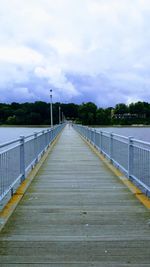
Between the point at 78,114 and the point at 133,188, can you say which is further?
the point at 78,114

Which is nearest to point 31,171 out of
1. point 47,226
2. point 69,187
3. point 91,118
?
point 69,187

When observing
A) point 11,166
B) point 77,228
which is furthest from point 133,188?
→ point 77,228

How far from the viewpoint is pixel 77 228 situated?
5941mm

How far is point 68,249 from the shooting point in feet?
16.5

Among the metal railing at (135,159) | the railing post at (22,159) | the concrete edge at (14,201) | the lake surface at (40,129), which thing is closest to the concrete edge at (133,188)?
the metal railing at (135,159)

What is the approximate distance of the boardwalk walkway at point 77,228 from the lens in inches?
187

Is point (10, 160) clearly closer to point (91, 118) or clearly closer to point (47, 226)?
point (47, 226)

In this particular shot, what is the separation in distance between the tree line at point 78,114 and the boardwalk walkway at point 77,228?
420 feet

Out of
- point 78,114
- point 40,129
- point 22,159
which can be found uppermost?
point 78,114

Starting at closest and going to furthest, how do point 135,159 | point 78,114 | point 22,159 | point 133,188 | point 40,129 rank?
point 133,188 → point 135,159 → point 22,159 → point 40,129 → point 78,114

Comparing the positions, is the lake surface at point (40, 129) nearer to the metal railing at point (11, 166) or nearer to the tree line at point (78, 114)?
the tree line at point (78, 114)

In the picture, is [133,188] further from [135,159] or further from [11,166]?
[11,166]

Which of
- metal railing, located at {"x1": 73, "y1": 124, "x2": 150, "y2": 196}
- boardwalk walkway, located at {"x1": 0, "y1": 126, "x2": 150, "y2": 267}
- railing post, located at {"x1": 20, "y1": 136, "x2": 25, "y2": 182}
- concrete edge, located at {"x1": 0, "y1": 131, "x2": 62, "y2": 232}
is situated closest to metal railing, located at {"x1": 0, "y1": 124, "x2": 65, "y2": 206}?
railing post, located at {"x1": 20, "y1": 136, "x2": 25, "y2": 182}

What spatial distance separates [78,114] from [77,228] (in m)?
163
